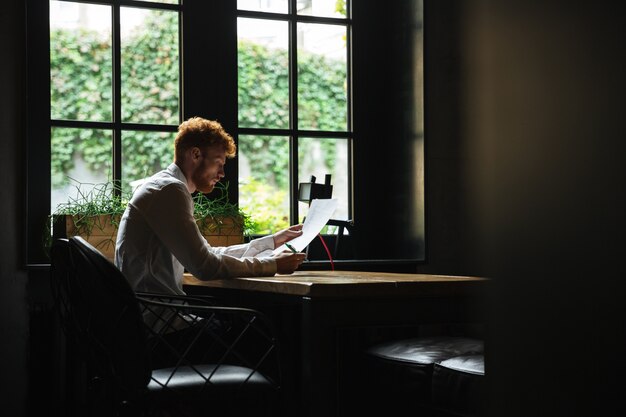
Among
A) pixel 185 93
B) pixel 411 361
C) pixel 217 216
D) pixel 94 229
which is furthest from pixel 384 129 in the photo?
pixel 411 361

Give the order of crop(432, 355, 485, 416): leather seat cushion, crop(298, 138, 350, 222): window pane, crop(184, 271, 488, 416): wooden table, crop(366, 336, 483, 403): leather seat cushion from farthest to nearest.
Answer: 1. crop(298, 138, 350, 222): window pane
2. crop(366, 336, 483, 403): leather seat cushion
3. crop(432, 355, 485, 416): leather seat cushion
4. crop(184, 271, 488, 416): wooden table

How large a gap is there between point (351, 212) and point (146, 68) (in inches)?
50.9

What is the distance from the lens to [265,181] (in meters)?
3.89

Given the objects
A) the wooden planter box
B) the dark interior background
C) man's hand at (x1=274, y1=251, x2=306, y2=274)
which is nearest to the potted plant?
the wooden planter box

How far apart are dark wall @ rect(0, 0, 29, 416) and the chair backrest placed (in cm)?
136

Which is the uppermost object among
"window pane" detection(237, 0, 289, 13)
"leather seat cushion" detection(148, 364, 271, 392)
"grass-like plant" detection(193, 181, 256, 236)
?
"window pane" detection(237, 0, 289, 13)

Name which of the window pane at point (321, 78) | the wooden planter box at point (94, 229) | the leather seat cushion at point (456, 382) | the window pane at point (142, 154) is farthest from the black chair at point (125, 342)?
the window pane at point (321, 78)

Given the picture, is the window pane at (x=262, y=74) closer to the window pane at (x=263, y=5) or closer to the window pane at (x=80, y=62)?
the window pane at (x=263, y=5)

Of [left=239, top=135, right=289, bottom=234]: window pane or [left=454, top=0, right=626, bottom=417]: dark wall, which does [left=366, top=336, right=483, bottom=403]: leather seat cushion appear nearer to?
[left=239, top=135, right=289, bottom=234]: window pane

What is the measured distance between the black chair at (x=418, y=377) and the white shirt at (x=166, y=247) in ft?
1.81

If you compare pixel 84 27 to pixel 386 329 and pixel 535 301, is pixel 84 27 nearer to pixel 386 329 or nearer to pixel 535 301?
pixel 386 329

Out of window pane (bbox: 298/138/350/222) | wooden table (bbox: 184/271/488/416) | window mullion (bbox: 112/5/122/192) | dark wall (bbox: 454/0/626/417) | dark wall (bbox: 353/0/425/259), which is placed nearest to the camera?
dark wall (bbox: 454/0/626/417)

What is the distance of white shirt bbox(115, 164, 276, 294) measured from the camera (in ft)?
7.87

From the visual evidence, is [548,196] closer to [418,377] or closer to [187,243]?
[187,243]
